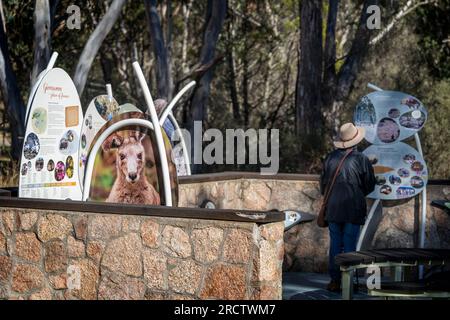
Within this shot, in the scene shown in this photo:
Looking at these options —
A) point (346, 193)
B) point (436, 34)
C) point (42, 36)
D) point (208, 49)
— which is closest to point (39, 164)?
point (346, 193)

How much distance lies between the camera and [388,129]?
11.0 meters

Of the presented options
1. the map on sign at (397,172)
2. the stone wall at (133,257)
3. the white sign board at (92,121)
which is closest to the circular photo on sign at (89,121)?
the white sign board at (92,121)

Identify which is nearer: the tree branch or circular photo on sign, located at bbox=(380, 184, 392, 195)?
circular photo on sign, located at bbox=(380, 184, 392, 195)

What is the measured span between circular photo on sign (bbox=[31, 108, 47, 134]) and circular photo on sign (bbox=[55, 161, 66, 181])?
399mm

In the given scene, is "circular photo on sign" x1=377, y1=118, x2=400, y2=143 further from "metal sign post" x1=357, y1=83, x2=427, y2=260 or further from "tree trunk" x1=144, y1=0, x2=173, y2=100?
"tree trunk" x1=144, y1=0, x2=173, y2=100

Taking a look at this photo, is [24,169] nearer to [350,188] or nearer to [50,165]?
[50,165]

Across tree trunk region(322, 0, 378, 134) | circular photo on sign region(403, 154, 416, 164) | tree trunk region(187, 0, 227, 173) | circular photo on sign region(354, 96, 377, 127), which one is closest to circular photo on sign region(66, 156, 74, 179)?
circular photo on sign region(354, 96, 377, 127)

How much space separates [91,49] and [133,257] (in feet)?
35.2

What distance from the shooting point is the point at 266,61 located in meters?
32.6

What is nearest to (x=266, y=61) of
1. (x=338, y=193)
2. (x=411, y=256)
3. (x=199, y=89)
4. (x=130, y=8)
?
(x=130, y=8)

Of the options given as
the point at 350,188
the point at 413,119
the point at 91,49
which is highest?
the point at 91,49

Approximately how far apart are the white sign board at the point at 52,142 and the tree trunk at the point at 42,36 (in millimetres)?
7241

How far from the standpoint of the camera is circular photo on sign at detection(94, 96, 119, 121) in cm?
1002

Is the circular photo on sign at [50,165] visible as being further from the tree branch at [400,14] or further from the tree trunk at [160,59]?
the tree branch at [400,14]
